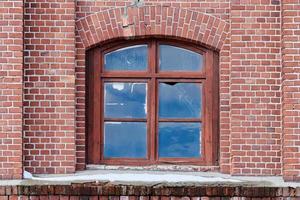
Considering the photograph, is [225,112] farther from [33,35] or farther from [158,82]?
[33,35]

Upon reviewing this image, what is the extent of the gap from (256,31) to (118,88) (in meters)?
1.86

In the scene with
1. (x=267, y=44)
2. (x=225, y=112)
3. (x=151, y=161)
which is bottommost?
(x=151, y=161)

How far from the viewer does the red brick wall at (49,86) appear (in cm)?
866

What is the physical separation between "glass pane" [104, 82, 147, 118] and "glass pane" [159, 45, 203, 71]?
38 cm

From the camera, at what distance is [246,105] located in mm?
8688

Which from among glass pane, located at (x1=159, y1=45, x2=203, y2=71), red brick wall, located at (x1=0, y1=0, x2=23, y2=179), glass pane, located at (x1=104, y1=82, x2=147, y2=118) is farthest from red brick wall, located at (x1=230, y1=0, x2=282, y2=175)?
red brick wall, located at (x1=0, y1=0, x2=23, y2=179)

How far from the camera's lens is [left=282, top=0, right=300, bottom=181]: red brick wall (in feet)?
27.8

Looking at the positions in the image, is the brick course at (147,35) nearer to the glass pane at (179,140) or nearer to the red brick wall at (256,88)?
the red brick wall at (256,88)

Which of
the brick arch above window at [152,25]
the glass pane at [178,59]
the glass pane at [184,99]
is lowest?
the glass pane at [184,99]

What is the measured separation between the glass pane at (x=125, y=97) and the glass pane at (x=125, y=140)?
0.13m

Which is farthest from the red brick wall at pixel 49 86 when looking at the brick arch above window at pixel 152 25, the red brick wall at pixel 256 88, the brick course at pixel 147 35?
the red brick wall at pixel 256 88

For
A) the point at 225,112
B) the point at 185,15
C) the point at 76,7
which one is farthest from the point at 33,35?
the point at 225,112

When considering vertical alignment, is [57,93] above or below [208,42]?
below

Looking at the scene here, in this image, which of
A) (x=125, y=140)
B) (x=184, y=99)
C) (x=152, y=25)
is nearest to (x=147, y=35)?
(x=152, y=25)
